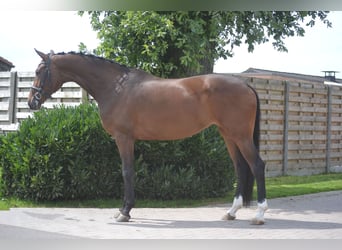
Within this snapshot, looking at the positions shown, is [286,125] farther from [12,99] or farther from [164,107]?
[12,99]

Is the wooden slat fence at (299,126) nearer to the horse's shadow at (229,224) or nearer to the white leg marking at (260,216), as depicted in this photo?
the horse's shadow at (229,224)

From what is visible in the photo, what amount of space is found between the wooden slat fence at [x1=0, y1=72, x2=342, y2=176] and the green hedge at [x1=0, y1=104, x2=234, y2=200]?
90.3 inches

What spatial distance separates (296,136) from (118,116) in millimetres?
6211

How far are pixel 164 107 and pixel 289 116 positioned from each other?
567 centimetres

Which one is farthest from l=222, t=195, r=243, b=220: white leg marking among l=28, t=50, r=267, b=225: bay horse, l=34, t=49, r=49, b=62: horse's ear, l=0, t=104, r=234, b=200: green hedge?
l=34, t=49, r=49, b=62: horse's ear

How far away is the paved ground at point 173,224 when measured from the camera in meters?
5.37

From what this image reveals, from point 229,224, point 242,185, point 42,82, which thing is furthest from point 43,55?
point 229,224

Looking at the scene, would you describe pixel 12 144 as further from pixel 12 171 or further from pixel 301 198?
pixel 301 198

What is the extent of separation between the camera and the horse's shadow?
588 centimetres

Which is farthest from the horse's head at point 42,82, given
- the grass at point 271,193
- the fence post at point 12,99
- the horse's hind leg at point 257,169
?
the fence post at point 12,99

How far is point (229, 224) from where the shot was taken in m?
6.02

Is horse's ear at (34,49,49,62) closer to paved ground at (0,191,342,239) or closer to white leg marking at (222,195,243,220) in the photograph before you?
paved ground at (0,191,342,239)

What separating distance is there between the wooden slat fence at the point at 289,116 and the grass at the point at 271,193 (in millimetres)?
463

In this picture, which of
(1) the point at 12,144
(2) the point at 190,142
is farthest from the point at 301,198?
(1) the point at 12,144
